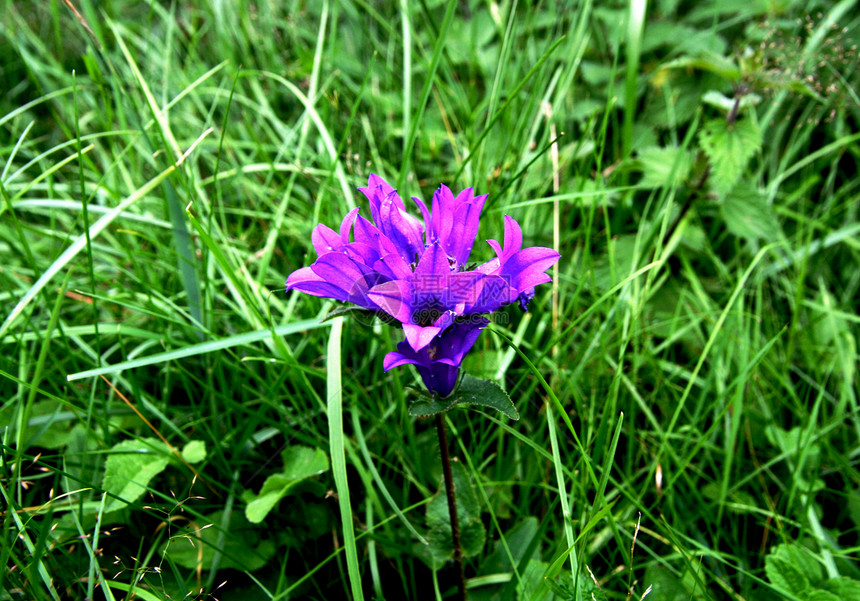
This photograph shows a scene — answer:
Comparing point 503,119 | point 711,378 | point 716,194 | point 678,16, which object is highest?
point 678,16

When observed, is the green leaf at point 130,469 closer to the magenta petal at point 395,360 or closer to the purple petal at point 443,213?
the magenta petal at point 395,360

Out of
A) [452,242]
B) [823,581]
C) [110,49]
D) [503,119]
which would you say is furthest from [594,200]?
[110,49]

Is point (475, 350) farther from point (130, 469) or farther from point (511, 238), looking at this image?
point (130, 469)

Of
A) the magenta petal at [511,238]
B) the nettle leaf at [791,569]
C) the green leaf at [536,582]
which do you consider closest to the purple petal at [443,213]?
the magenta petal at [511,238]

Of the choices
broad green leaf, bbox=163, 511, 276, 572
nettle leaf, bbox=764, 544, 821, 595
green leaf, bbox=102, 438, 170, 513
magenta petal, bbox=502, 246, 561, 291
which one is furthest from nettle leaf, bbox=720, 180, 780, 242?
green leaf, bbox=102, 438, 170, 513

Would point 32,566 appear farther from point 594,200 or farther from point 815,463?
point 815,463

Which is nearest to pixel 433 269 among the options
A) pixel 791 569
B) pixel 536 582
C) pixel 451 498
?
pixel 451 498
